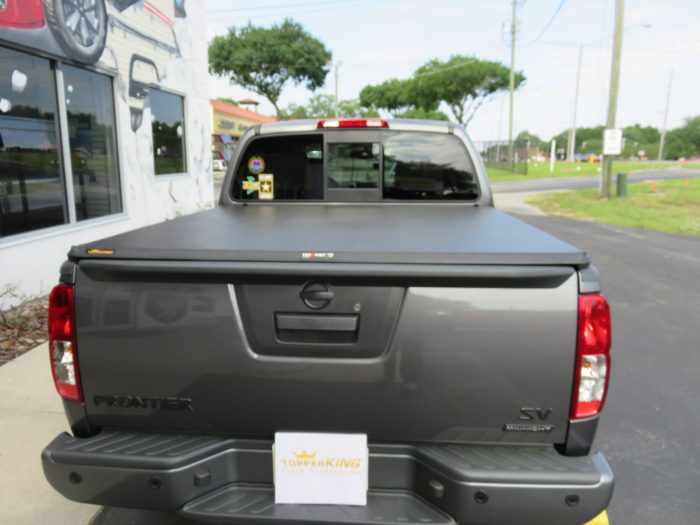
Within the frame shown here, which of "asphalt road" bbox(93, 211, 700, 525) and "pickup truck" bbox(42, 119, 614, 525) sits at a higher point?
"pickup truck" bbox(42, 119, 614, 525)

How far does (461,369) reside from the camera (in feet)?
6.18

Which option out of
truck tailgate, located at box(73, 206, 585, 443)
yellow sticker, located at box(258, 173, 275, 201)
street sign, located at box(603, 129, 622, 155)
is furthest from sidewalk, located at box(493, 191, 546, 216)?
truck tailgate, located at box(73, 206, 585, 443)

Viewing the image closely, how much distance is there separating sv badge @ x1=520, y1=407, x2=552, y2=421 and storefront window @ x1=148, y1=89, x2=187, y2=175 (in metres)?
9.78

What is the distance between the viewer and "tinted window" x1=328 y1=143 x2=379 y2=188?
400cm

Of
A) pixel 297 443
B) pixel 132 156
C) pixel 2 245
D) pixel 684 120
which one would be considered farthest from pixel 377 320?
pixel 684 120

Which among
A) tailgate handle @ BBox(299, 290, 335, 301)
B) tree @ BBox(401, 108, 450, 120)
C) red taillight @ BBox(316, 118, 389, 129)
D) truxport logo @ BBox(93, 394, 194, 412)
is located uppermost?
tree @ BBox(401, 108, 450, 120)

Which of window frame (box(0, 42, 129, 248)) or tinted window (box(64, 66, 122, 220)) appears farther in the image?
tinted window (box(64, 66, 122, 220))

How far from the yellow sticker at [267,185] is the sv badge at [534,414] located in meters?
2.74

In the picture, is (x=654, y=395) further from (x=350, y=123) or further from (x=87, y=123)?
(x=87, y=123)

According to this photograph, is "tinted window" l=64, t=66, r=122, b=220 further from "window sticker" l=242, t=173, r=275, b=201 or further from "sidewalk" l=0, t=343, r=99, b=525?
"window sticker" l=242, t=173, r=275, b=201

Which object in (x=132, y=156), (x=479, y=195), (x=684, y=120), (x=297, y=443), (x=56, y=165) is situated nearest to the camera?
(x=297, y=443)

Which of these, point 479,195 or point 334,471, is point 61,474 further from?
point 479,195

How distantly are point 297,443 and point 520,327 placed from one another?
0.90 meters

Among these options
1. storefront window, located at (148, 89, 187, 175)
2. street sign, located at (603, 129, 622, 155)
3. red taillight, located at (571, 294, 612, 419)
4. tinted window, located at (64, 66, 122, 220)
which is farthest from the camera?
street sign, located at (603, 129, 622, 155)
